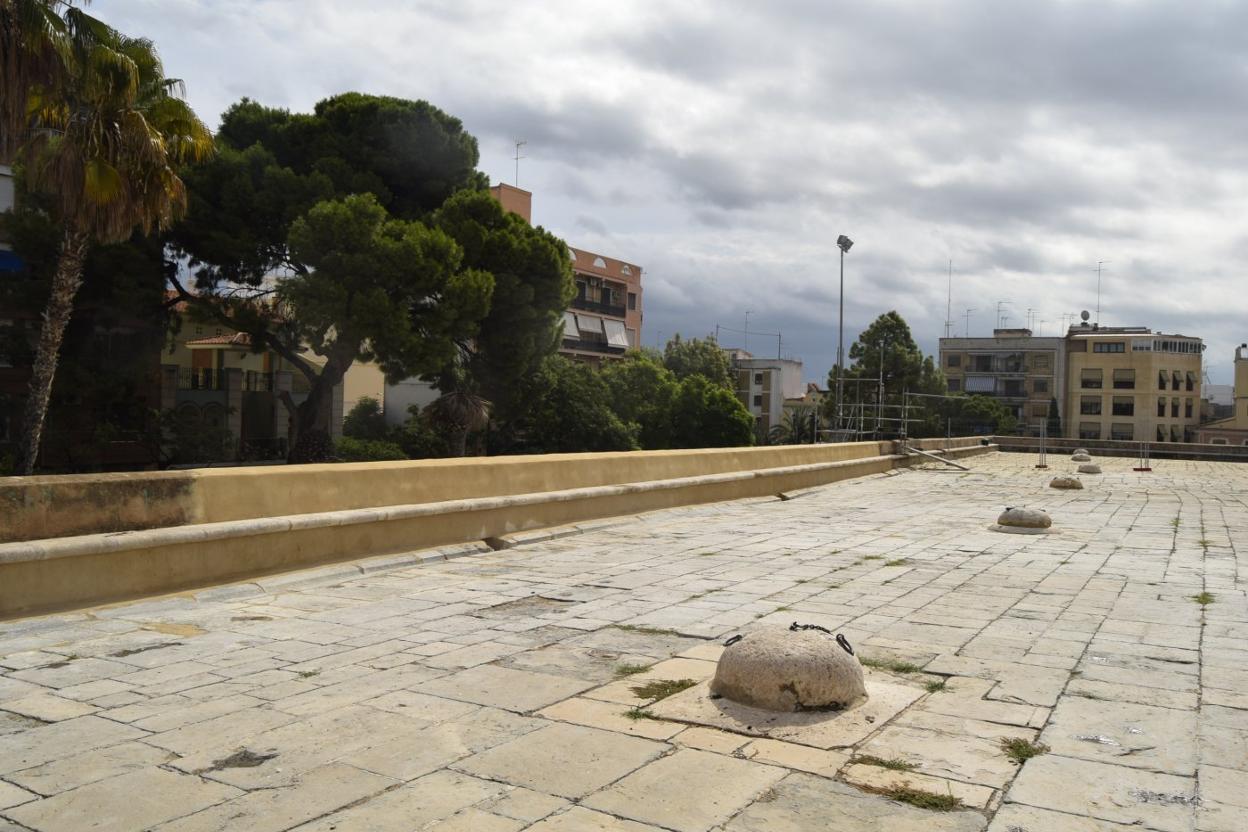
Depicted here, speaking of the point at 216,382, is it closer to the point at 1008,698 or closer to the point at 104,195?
the point at 104,195

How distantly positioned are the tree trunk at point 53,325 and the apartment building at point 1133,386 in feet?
238

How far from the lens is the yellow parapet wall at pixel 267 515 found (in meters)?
6.45

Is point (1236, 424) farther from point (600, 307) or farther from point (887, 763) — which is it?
point (887, 763)

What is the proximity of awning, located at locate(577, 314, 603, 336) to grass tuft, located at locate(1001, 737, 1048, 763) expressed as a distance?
5668 cm

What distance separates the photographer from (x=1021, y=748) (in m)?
4.08

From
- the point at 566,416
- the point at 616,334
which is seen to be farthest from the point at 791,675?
the point at 616,334

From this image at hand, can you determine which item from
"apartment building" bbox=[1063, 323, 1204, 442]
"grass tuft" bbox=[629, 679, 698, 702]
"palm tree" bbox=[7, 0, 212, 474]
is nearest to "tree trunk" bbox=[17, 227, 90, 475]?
"palm tree" bbox=[7, 0, 212, 474]

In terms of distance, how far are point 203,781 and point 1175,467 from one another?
121 ft

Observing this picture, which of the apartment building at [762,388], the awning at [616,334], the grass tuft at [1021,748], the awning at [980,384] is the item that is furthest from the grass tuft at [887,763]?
the awning at [980,384]

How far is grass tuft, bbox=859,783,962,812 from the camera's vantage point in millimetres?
3490

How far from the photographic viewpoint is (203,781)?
365 cm

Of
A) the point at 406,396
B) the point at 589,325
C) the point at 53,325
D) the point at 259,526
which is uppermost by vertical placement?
the point at 589,325

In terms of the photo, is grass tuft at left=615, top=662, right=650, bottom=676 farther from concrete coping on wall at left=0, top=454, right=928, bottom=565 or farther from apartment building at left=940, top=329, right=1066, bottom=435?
apartment building at left=940, top=329, right=1066, bottom=435

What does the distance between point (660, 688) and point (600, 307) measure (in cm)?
5907
